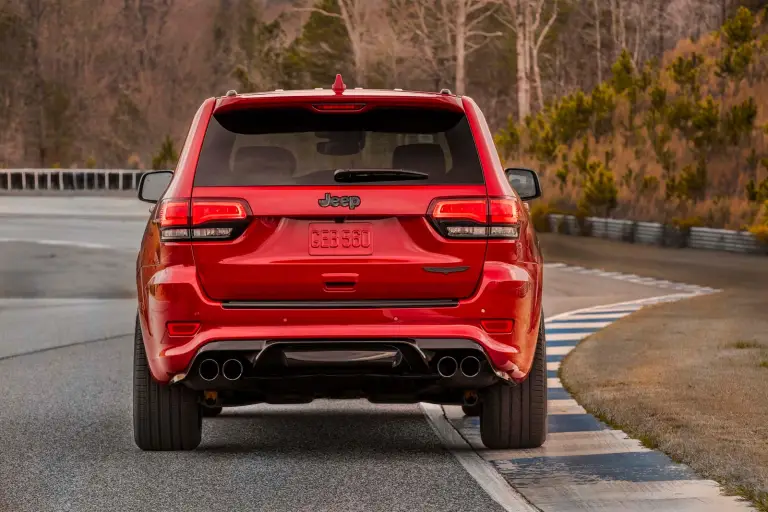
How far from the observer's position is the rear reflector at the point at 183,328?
7570 mm

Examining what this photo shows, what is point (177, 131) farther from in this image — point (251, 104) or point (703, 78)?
point (251, 104)

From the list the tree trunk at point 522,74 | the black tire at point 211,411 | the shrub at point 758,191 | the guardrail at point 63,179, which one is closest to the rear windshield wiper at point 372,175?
the black tire at point 211,411

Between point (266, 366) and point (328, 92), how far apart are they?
1419 mm

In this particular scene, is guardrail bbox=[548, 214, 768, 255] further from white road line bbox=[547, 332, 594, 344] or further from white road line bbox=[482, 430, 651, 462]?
white road line bbox=[482, 430, 651, 462]

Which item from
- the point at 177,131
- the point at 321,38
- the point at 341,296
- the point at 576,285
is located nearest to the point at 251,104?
the point at 341,296

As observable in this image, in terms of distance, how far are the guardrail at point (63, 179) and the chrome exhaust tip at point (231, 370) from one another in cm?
7701

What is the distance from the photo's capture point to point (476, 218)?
299 inches

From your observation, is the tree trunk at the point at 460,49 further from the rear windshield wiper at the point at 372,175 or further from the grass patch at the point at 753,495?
the grass patch at the point at 753,495

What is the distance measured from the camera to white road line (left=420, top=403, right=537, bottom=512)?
7012 millimetres

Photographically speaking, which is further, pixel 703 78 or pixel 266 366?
pixel 703 78

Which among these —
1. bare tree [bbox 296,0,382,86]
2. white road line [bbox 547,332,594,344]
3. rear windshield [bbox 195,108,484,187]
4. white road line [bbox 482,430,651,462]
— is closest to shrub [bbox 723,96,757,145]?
white road line [bbox 547,332,594,344]

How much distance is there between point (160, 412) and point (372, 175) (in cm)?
171

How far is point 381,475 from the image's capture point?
7.73m

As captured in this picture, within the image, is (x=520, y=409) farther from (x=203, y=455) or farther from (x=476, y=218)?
(x=203, y=455)
